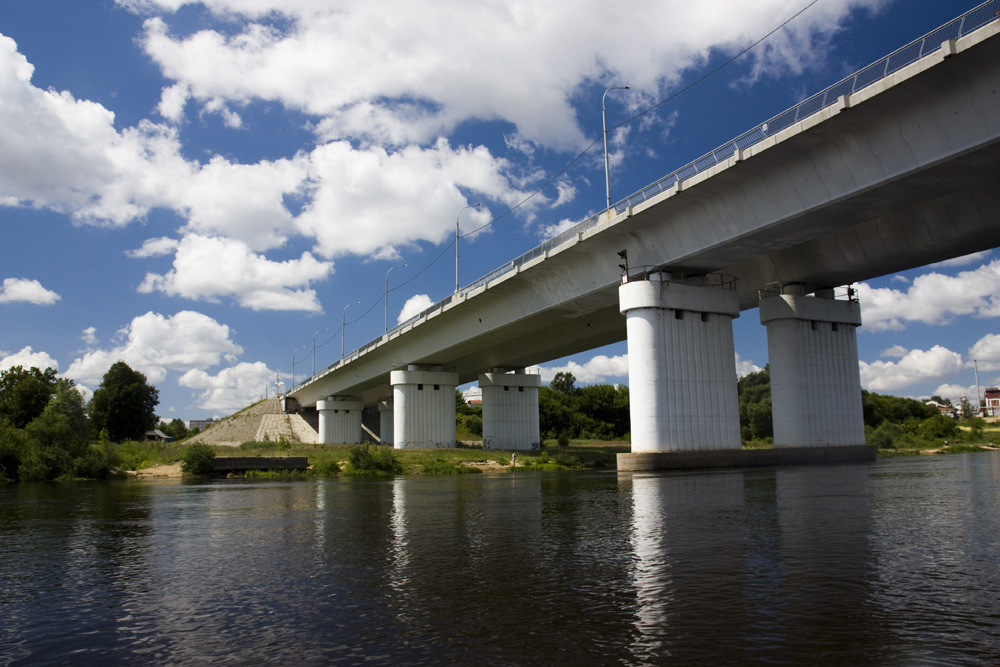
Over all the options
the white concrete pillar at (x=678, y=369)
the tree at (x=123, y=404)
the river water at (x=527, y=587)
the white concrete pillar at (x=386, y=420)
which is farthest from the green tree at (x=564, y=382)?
the river water at (x=527, y=587)

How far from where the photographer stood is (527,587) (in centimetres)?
911

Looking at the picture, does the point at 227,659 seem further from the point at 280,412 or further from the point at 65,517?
the point at 280,412

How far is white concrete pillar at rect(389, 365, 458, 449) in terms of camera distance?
228ft

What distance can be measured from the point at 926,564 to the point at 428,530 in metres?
9.35

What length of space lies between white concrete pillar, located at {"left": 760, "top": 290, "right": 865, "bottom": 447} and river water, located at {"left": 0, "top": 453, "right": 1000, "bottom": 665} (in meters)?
24.7

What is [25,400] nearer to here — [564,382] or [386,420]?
[386,420]

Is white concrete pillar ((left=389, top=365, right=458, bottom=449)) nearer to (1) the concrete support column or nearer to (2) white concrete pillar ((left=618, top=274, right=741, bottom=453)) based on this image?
(1) the concrete support column

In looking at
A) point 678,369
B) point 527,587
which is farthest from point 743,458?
point 527,587

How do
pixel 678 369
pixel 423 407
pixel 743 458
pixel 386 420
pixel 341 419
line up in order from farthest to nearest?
pixel 386 420, pixel 341 419, pixel 423 407, pixel 743 458, pixel 678 369

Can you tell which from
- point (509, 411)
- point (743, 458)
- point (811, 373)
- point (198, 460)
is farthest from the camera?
point (509, 411)

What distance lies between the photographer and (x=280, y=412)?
4916 inches

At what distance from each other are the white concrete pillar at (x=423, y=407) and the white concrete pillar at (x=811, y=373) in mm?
35124

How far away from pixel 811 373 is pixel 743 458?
8043 millimetres

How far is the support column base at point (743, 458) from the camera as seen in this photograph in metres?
36.7
